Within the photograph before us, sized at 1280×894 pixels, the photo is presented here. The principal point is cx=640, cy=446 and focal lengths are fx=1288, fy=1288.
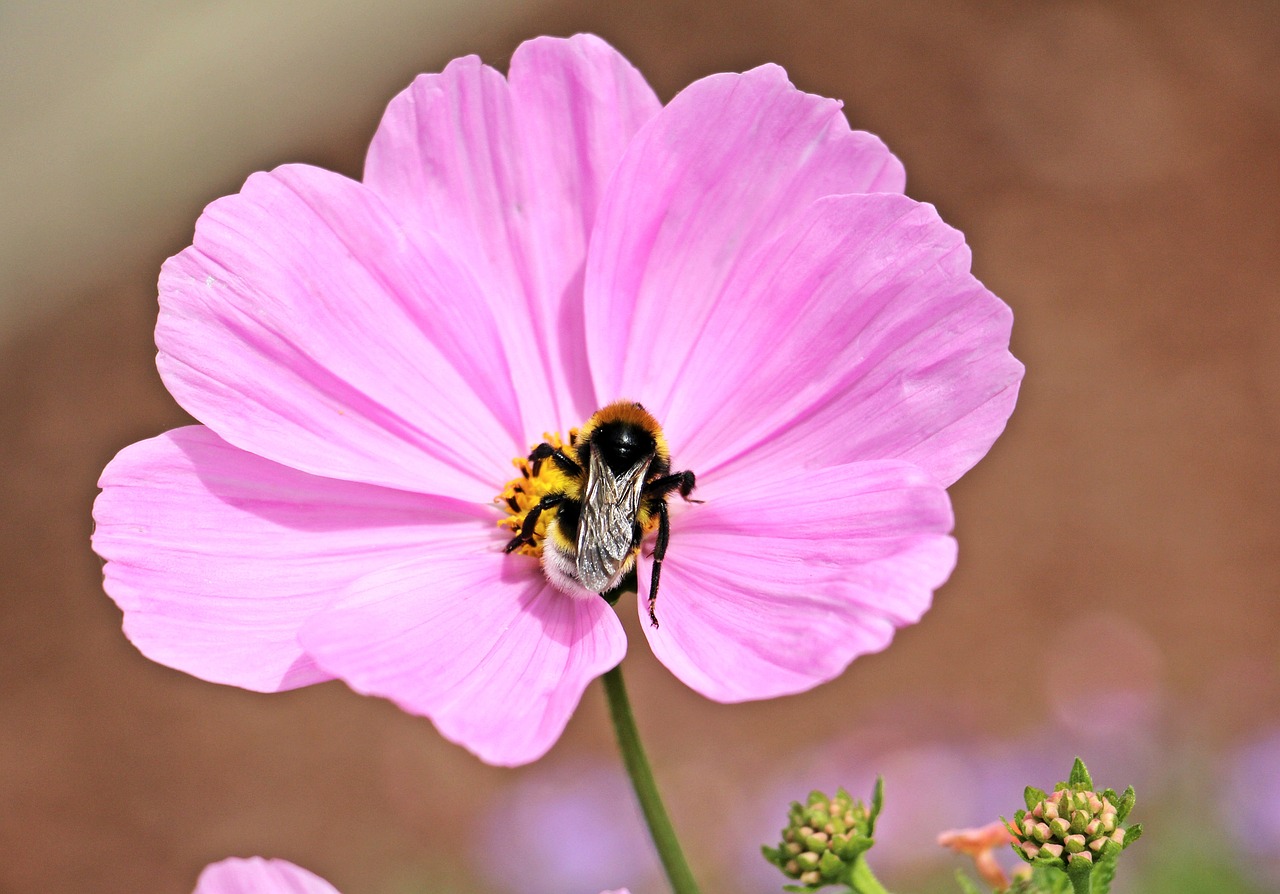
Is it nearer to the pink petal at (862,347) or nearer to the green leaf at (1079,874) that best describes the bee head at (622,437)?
the pink petal at (862,347)

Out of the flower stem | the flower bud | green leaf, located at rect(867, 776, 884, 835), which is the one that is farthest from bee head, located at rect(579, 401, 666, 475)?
the flower bud

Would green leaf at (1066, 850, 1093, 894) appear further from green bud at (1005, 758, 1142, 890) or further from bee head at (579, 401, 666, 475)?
bee head at (579, 401, 666, 475)

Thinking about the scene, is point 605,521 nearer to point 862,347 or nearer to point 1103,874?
point 862,347

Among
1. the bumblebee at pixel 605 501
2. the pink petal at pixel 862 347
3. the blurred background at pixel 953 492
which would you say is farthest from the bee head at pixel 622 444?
the blurred background at pixel 953 492

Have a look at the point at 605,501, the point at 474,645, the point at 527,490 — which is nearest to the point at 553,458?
the point at 527,490

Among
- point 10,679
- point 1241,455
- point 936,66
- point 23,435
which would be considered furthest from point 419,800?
Result: point 936,66

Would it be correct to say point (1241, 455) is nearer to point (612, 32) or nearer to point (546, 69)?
point (612, 32)

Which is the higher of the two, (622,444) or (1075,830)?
(622,444)

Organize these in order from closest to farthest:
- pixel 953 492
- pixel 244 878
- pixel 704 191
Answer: pixel 244 878
pixel 704 191
pixel 953 492

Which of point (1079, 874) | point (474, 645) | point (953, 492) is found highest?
point (953, 492)
